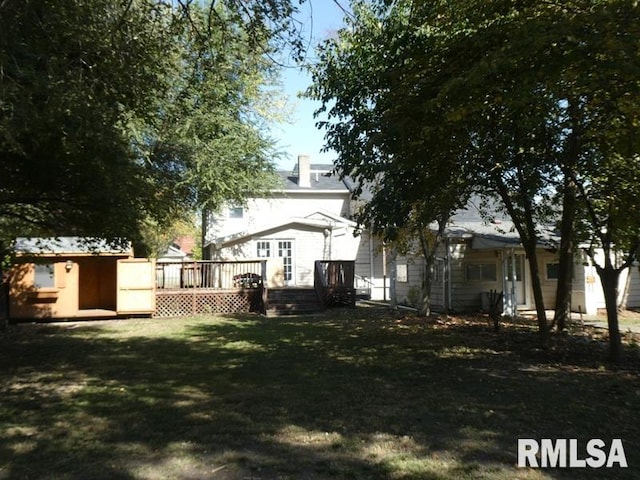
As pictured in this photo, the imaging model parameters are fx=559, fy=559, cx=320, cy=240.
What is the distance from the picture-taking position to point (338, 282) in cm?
1905

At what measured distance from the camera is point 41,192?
9.36 m

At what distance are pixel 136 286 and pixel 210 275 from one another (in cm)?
246

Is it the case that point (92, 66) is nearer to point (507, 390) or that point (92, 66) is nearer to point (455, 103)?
point (455, 103)

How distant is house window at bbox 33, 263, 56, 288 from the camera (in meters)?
16.9

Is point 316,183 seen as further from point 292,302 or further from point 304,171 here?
point 292,302

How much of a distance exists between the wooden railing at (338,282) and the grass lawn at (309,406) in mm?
6875

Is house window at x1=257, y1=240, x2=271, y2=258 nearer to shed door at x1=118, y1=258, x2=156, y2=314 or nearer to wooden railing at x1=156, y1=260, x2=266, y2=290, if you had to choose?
wooden railing at x1=156, y1=260, x2=266, y2=290

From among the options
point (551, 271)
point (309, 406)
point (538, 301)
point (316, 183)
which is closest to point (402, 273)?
point (551, 271)

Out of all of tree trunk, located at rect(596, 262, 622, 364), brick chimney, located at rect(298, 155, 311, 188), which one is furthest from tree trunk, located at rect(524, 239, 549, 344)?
brick chimney, located at rect(298, 155, 311, 188)

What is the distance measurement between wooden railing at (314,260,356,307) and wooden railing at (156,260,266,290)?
2127 mm

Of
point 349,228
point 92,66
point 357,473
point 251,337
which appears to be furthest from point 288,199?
point 357,473

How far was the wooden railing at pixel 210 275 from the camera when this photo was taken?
1852cm

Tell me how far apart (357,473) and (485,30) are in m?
5.51

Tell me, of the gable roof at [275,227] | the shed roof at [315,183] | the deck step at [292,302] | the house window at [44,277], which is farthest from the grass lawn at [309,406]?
the shed roof at [315,183]
